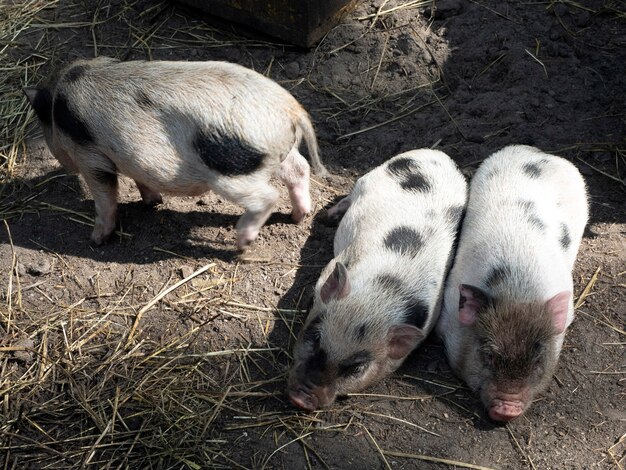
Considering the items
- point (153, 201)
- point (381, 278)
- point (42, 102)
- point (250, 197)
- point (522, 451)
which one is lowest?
point (522, 451)

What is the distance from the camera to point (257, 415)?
3.94 metres

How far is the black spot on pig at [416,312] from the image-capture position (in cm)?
411

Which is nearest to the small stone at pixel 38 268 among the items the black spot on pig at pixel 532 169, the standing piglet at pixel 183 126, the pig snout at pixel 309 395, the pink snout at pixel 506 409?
the standing piglet at pixel 183 126

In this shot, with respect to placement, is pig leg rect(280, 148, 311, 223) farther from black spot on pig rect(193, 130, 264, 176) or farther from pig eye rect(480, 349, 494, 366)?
pig eye rect(480, 349, 494, 366)

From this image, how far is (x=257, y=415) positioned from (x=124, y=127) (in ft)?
5.93

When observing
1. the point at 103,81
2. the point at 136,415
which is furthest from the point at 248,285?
the point at 103,81

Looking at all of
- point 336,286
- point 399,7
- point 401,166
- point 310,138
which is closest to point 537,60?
point 399,7

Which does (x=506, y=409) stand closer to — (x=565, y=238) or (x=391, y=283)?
(x=391, y=283)

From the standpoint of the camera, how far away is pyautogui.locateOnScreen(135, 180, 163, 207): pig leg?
5.02 m

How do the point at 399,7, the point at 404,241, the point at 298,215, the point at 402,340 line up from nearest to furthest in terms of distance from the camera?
the point at 402,340, the point at 404,241, the point at 298,215, the point at 399,7

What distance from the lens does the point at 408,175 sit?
4.70 metres

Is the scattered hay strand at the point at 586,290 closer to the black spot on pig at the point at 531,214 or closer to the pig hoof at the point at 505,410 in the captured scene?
the black spot on pig at the point at 531,214

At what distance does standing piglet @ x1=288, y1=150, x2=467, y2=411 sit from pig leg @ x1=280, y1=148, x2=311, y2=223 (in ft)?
0.98

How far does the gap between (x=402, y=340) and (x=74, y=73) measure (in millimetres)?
2527
